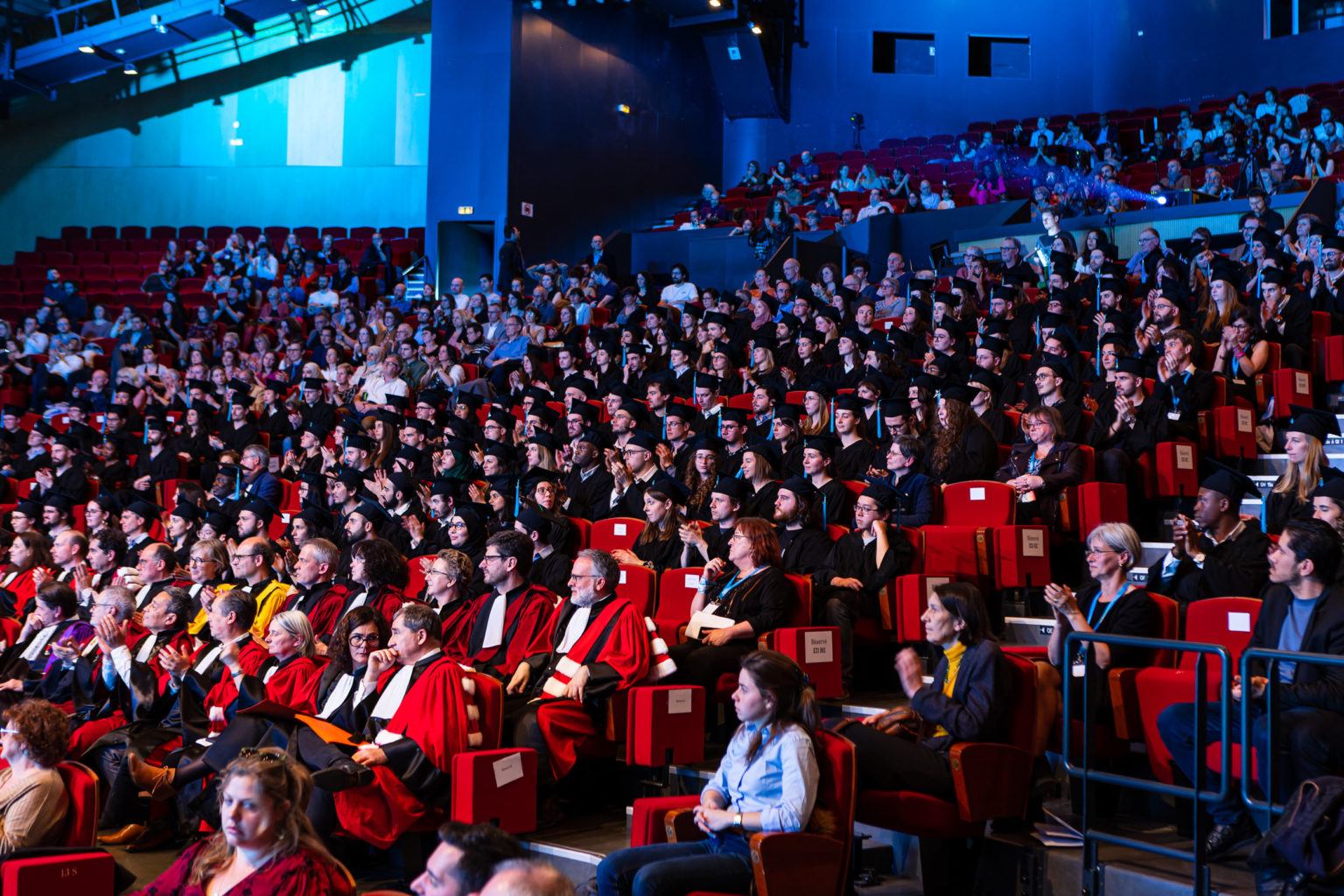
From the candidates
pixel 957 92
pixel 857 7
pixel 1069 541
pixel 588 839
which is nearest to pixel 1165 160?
pixel 957 92

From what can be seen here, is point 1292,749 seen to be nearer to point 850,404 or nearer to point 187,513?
point 850,404

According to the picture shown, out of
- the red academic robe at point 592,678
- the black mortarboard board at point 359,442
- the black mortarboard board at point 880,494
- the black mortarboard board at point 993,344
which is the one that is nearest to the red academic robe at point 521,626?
the red academic robe at point 592,678

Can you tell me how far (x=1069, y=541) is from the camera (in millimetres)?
6406

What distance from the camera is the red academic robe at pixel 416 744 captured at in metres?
4.41

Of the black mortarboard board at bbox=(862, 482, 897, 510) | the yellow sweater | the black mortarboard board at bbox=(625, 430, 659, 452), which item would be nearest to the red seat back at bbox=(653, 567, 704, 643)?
the black mortarboard board at bbox=(862, 482, 897, 510)

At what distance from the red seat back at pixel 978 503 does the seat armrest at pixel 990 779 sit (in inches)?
87.7

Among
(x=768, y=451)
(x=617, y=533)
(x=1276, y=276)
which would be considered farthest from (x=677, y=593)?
(x=1276, y=276)

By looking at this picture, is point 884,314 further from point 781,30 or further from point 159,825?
point 781,30

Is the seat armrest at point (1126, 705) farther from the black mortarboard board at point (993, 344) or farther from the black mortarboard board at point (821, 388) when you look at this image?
the black mortarboard board at point (993, 344)

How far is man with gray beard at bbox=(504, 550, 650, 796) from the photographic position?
4.79 meters

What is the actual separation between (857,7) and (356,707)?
17.2 m

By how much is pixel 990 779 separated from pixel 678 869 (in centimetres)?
107

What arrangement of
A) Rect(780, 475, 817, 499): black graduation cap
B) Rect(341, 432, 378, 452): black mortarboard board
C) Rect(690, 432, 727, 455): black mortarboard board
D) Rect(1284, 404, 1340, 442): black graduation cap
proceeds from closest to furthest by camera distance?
Rect(1284, 404, 1340, 442): black graduation cap, Rect(780, 475, 817, 499): black graduation cap, Rect(690, 432, 727, 455): black mortarboard board, Rect(341, 432, 378, 452): black mortarboard board

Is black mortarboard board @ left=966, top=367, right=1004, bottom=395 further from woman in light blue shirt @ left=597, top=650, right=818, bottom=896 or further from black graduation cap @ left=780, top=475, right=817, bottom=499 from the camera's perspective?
woman in light blue shirt @ left=597, top=650, right=818, bottom=896
